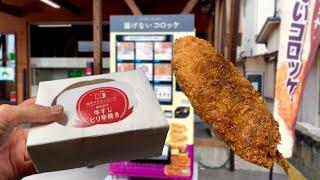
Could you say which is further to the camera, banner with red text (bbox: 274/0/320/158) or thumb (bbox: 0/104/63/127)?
banner with red text (bbox: 274/0/320/158)

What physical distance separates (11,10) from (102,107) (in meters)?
9.43

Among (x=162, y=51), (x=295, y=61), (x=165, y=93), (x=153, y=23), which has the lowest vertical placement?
(x=165, y=93)

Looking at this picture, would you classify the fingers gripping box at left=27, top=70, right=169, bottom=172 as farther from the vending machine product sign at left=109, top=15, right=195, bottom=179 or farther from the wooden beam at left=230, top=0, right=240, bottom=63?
the wooden beam at left=230, top=0, right=240, bottom=63

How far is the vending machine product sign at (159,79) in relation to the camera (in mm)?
4109

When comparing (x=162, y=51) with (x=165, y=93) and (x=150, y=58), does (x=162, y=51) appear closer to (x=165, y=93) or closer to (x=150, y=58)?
(x=150, y=58)

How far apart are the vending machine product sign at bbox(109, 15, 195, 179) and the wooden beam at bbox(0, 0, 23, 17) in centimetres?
635

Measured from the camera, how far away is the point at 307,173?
3941 mm

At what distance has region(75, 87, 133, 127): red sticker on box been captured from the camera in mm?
1002

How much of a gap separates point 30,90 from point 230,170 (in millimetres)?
6506

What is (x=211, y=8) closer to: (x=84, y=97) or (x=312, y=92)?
(x=312, y=92)

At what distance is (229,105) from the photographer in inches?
49.3

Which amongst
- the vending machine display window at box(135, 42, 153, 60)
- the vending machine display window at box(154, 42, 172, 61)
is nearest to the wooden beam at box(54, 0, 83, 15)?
the vending machine display window at box(135, 42, 153, 60)

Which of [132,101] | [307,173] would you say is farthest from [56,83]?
[307,173]

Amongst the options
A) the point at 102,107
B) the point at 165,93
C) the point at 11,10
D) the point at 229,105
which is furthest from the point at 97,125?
the point at 11,10
